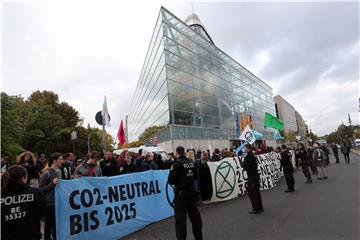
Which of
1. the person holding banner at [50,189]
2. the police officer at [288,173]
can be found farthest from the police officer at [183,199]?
the police officer at [288,173]

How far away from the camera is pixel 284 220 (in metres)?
5.92

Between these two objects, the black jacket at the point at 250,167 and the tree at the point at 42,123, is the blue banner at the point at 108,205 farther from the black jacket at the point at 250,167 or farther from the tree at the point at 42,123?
the tree at the point at 42,123

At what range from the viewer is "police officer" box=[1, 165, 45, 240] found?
2.90 metres

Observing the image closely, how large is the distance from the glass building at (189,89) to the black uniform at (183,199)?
849 inches

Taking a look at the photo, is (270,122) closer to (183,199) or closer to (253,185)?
(253,185)

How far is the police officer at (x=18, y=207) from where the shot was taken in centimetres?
290

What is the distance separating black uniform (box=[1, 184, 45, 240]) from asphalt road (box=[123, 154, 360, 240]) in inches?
121

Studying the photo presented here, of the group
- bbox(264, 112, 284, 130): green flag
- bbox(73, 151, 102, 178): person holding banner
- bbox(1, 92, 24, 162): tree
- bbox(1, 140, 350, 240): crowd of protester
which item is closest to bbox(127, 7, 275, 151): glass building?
bbox(264, 112, 284, 130): green flag

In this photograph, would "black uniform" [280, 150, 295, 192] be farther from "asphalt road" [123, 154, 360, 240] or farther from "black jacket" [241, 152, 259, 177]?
→ "black jacket" [241, 152, 259, 177]

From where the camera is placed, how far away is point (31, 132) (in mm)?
35312

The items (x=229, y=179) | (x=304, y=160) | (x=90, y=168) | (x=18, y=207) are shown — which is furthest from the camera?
(x=304, y=160)

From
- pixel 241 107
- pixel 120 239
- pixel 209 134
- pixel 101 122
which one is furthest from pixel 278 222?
pixel 241 107

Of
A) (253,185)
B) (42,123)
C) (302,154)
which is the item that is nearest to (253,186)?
(253,185)

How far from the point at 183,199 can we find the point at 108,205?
Answer: 201cm
